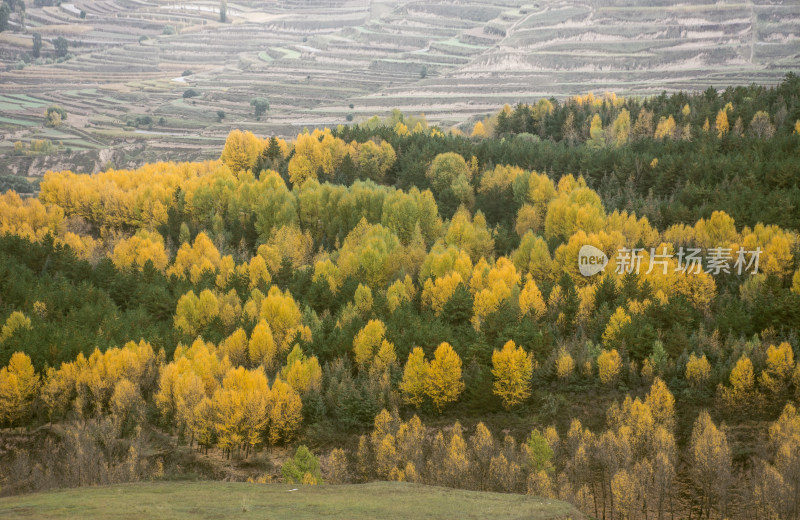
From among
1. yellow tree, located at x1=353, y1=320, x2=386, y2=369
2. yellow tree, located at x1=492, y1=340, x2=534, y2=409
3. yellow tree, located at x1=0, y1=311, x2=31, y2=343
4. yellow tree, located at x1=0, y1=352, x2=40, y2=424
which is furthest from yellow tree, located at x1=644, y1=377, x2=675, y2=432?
yellow tree, located at x1=0, y1=311, x2=31, y2=343

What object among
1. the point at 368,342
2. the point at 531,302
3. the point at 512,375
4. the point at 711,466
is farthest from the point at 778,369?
the point at 368,342

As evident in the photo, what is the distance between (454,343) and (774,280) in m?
46.5

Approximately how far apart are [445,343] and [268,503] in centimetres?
6090

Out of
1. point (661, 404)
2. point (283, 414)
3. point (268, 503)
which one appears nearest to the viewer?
point (268, 503)

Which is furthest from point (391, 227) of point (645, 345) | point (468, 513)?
point (468, 513)

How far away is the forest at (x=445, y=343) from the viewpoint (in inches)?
3688

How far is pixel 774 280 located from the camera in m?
123

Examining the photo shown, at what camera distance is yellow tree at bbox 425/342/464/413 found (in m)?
111

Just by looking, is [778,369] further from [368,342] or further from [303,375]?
[303,375]

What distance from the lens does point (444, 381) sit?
11112 cm

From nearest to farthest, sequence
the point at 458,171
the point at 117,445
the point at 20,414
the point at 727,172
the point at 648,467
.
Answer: the point at 648,467, the point at 117,445, the point at 20,414, the point at 727,172, the point at 458,171

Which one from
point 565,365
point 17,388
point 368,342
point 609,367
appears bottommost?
point 17,388

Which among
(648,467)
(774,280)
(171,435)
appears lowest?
(171,435)

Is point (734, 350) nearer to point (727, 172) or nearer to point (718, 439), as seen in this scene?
point (718, 439)
